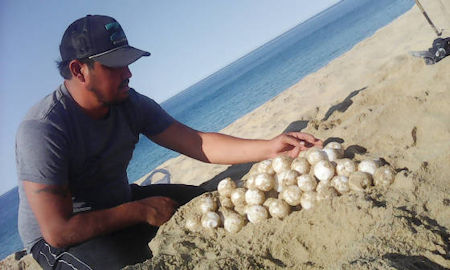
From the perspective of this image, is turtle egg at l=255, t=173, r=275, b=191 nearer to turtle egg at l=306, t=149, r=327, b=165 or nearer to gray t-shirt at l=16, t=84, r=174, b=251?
turtle egg at l=306, t=149, r=327, b=165

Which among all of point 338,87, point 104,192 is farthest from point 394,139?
point 338,87

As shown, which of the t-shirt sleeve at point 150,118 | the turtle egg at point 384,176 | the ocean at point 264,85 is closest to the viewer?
the turtle egg at point 384,176

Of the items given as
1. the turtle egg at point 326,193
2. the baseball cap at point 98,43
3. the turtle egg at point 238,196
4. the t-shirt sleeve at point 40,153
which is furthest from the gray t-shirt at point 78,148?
the turtle egg at point 326,193

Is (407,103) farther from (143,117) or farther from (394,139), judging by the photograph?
(143,117)

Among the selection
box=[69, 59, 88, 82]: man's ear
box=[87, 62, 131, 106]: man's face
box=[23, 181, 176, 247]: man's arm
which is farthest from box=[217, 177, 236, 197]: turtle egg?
box=[69, 59, 88, 82]: man's ear

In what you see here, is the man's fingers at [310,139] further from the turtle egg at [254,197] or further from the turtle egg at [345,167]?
the turtle egg at [254,197]

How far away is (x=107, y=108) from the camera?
3.35 meters

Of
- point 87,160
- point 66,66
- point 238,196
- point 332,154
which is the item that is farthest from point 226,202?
point 66,66

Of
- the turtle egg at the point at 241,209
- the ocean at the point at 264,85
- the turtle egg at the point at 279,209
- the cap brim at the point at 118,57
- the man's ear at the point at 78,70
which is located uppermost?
the man's ear at the point at 78,70

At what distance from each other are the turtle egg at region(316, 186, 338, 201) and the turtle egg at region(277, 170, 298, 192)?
0.32m

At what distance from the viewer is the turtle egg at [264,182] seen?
3117 millimetres

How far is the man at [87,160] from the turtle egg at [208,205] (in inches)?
13.2

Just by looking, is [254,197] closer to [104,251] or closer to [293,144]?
[293,144]

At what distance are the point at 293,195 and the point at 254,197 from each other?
1.22ft
